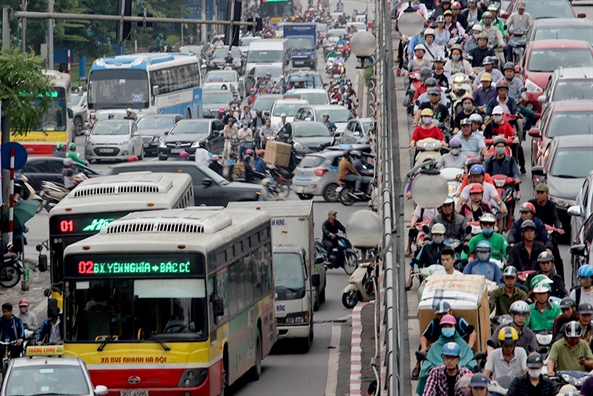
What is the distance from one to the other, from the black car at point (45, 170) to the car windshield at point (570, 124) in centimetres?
1680

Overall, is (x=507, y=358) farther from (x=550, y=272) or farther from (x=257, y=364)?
(x=257, y=364)

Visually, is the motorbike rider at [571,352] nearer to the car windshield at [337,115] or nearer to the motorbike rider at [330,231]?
the motorbike rider at [330,231]

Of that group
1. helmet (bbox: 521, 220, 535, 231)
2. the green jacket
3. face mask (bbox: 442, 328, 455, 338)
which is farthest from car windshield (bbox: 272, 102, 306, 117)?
face mask (bbox: 442, 328, 455, 338)

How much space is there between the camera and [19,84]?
29.5m

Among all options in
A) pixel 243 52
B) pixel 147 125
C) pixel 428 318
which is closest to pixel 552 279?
pixel 428 318

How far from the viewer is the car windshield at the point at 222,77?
74.7 m

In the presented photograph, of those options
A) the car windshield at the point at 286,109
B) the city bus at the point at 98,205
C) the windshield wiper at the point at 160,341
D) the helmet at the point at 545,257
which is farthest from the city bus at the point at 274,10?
the helmet at the point at 545,257

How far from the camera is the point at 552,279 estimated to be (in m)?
16.4

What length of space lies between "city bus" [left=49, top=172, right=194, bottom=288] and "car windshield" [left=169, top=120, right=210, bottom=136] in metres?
24.8

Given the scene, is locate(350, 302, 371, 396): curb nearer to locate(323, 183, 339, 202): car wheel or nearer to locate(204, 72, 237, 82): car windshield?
locate(323, 183, 339, 202): car wheel

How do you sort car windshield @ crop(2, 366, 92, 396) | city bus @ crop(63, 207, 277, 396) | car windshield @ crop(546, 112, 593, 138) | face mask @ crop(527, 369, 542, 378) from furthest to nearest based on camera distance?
1. car windshield @ crop(546, 112, 593, 138)
2. city bus @ crop(63, 207, 277, 396)
3. car windshield @ crop(2, 366, 92, 396)
4. face mask @ crop(527, 369, 542, 378)

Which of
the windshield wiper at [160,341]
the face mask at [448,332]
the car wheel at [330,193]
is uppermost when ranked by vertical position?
the face mask at [448,332]

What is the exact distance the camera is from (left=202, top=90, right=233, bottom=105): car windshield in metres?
67.0

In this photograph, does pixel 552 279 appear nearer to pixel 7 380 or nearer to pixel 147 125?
pixel 7 380
